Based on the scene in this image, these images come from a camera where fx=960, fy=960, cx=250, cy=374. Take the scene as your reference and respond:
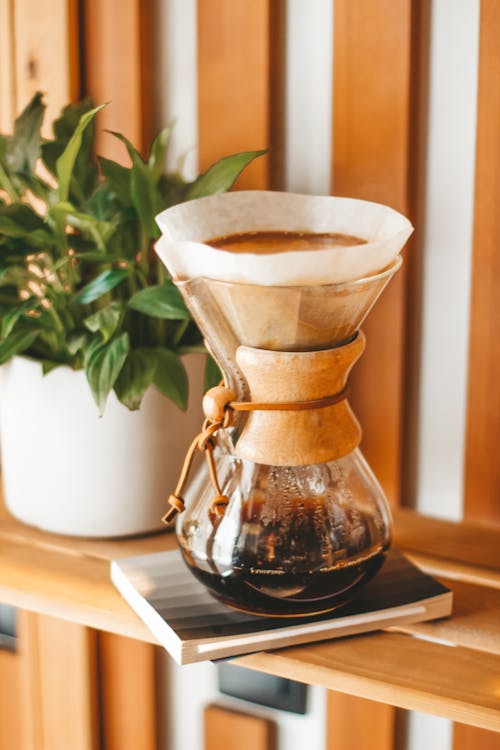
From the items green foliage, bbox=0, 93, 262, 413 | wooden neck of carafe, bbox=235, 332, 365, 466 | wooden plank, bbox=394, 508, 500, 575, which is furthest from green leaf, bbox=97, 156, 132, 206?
wooden plank, bbox=394, 508, 500, 575

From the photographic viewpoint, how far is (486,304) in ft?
2.74

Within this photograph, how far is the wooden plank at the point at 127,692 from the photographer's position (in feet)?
3.41

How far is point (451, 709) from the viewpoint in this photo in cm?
62

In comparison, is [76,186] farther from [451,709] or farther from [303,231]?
[451,709]

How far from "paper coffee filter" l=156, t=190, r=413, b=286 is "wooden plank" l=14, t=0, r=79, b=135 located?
319 mm

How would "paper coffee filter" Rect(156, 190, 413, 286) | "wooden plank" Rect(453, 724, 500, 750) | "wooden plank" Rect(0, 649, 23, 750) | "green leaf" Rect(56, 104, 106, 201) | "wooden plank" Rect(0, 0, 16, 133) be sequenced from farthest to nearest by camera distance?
"wooden plank" Rect(0, 649, 23, 750) < "wooden plank" Rect(0, 0, 16, 133) < "wooden plank" Rect(453, 724, 500, 750) < "green leaf" Rect(56, 104, 106, 201) < "paper coffee filter" Rect(156, 190, 413, 286)

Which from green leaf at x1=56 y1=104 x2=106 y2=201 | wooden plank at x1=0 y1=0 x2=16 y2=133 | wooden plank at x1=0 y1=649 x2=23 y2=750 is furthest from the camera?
wooden plank at x1=0 y1=649 x2=23 y2=750

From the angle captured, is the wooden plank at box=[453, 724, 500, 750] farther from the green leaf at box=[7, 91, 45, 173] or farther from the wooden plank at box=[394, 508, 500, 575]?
the green leaf at box=[7, 91, 45, 173]

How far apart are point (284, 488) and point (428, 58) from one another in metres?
0.42

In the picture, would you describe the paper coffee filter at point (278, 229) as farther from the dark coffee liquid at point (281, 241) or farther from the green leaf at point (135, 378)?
the green leaf at point (135, 378)

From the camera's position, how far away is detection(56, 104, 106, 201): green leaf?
74 cm

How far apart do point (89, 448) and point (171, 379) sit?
0.10 meters

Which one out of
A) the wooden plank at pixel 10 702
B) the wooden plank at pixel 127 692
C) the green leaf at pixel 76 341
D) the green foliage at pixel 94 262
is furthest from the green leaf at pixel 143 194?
the wooden plank at pixel 10 702

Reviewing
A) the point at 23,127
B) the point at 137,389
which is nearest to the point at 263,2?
the point at 23,127
